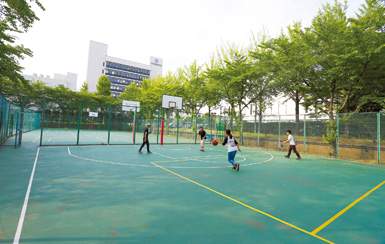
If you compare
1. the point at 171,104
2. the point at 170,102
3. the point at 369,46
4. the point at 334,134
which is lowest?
the point at 334,134

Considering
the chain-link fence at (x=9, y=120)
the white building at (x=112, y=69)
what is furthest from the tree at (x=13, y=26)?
the white building at (x=112, y=69)

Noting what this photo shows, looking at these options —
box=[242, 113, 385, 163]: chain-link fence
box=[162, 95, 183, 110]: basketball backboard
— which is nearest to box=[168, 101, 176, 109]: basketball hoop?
box=[162, 95, 183, 110]: basketball backboard

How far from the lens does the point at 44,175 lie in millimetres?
7285

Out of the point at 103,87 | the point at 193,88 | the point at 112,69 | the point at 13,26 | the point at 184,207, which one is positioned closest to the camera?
the point at 184,207

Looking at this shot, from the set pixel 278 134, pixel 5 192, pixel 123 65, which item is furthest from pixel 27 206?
pixel 123 65

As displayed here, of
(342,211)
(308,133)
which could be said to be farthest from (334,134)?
(342,211)

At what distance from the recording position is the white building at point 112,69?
93562mm

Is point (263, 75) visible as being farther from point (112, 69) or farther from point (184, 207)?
point (112, 69)

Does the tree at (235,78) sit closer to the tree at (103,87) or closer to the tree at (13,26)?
the tree at (13,26)

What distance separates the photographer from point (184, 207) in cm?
491

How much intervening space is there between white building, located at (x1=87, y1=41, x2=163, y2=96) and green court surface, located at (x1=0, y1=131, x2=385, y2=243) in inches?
3725

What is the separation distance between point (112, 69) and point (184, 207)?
339 feet

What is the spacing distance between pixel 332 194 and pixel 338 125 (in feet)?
33.8

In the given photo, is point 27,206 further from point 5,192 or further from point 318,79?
point 318,79
